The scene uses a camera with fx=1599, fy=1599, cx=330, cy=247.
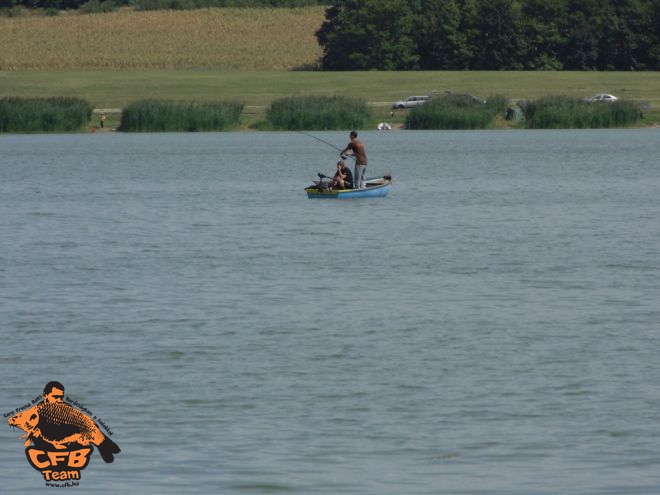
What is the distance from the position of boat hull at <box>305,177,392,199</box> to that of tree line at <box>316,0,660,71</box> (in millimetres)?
93191

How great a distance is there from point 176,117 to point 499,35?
5587 cm

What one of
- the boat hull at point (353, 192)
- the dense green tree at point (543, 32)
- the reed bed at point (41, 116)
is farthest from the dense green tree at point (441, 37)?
the boat hull at point (353, 192)

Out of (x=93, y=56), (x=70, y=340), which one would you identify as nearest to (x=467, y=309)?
(x=70, y=340)

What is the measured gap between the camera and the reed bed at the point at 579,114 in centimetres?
9119

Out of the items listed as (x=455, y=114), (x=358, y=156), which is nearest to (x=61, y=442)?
(x=358, y=156)

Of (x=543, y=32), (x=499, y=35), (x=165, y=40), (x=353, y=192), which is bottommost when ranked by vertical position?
(x=353, y=192)

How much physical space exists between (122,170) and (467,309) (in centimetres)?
4156

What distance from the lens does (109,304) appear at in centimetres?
2533

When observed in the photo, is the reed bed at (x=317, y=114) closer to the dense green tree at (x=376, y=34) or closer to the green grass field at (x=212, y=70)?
the green grass field at (x=212, y=70)

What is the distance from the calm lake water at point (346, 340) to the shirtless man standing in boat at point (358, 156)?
0.69 metres

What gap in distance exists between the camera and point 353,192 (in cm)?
4494

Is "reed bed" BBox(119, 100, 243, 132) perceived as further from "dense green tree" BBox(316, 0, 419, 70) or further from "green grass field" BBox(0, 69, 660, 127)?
"dense green tree" BBox(316, 0, 419, 70)

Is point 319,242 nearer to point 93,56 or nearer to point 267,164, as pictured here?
point 267,164

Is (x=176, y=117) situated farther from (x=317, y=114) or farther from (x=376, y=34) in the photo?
(x=376, y=34)
